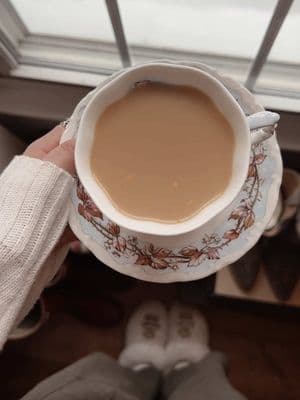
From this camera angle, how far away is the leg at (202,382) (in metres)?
0.87

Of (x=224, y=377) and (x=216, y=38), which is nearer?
(x=216, y=38)

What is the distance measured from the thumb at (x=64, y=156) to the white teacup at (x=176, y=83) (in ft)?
0.19

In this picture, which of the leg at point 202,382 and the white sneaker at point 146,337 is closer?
the leg at point 202,382

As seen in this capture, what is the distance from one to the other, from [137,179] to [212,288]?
Answer: 60cm

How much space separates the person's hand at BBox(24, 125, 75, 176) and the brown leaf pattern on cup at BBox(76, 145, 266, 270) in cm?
3

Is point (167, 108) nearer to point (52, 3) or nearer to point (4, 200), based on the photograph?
point (4, 200)

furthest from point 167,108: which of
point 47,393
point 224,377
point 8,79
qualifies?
point 224,377

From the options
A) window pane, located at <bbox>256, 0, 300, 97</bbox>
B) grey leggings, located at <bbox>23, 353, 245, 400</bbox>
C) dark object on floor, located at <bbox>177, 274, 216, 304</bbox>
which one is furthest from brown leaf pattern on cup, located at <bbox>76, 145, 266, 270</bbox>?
dark object on floor, located at <bbox>177, 274, 216, 304</bbox>

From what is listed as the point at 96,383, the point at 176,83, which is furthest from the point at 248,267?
the point at 176,83

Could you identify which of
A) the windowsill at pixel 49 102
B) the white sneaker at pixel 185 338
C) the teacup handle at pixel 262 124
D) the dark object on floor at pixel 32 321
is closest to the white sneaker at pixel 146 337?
the white sneaker at pixel 185 338

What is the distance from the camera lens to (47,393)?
0.79 meters

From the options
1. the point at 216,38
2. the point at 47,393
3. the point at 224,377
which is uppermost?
the point at 216,38

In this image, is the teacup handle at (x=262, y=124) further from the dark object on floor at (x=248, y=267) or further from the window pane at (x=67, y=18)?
the dark object on floor at (x=248, y=267)

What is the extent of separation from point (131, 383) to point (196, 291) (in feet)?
0.74
